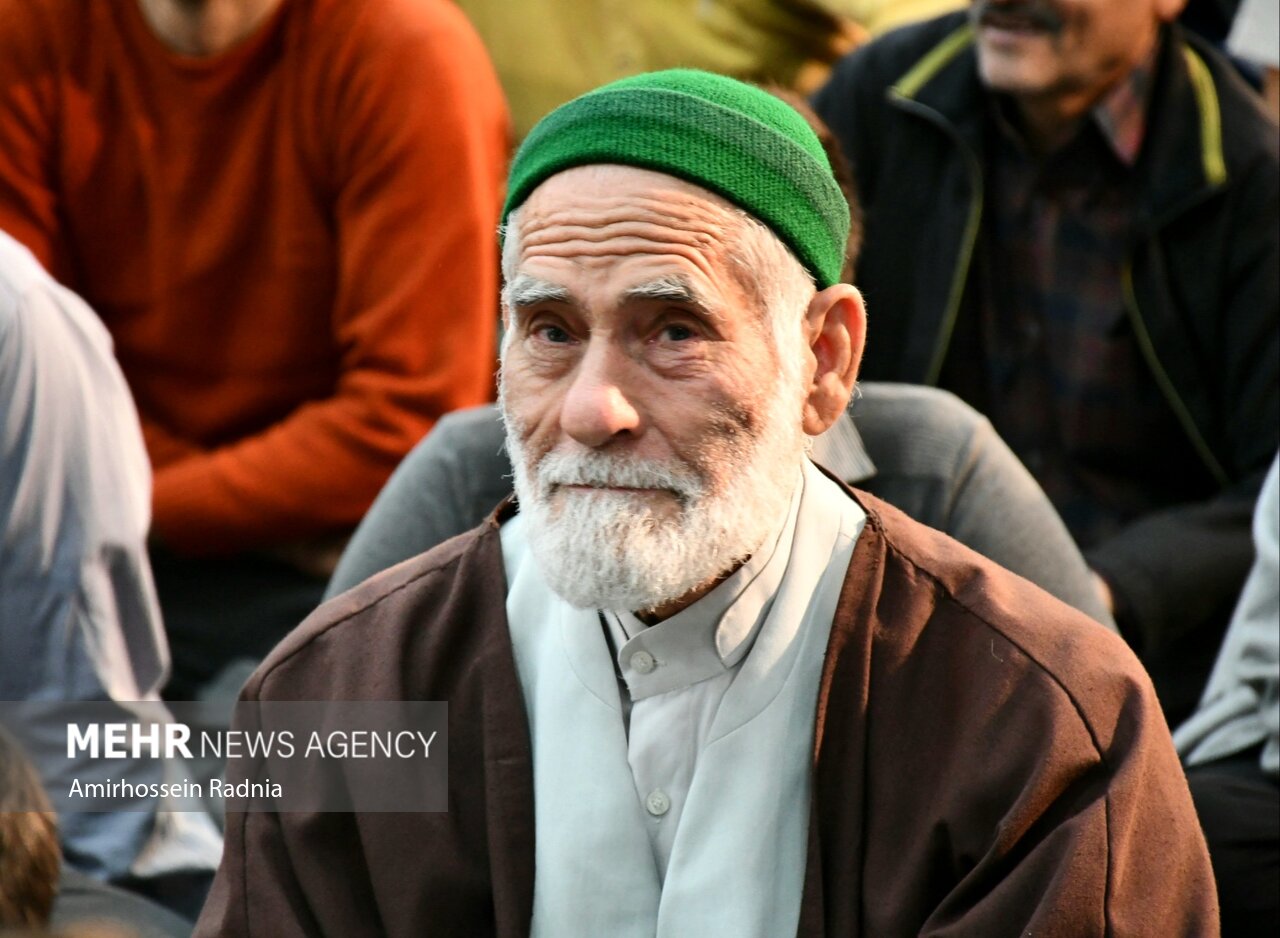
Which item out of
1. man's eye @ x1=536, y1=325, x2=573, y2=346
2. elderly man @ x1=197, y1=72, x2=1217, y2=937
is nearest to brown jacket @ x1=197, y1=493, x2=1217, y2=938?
elderly man @ x1=197, y1=72, x2=1217, y2=937

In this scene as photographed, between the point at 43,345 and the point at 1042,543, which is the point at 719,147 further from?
the point at 43,345

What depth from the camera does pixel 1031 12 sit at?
3879 millimetres

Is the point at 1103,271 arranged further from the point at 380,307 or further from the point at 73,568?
the point at 73,568

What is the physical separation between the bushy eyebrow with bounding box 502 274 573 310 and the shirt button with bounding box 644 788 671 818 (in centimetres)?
57

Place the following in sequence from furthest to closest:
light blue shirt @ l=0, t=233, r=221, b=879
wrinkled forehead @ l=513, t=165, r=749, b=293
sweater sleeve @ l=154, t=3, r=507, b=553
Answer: sweater sleeve @ l=154, t=3, r=507, b=553 < light blue shirt @ l=0, t=233, r=221, b=879 < wrinkled forehead @ l=513, t=165, r=749, b=293

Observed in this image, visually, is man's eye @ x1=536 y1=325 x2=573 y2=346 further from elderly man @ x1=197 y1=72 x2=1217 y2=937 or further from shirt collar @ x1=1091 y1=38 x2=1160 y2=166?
shirt collar @ x1=1091 y1=38 x2=1160 y2=166

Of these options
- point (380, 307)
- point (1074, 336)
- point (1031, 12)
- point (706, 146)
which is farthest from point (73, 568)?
point (1031, 12)

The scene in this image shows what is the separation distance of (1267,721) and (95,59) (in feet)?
8.45

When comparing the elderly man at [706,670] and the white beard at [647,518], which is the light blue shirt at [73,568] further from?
the white beard at [647,518]

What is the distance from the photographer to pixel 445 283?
12.1 ft

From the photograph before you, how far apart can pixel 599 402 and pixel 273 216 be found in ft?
6.27

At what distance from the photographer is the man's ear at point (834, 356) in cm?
225

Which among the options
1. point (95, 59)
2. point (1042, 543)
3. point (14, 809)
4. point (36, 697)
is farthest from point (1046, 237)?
point (14, 809)

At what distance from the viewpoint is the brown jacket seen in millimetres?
1961
